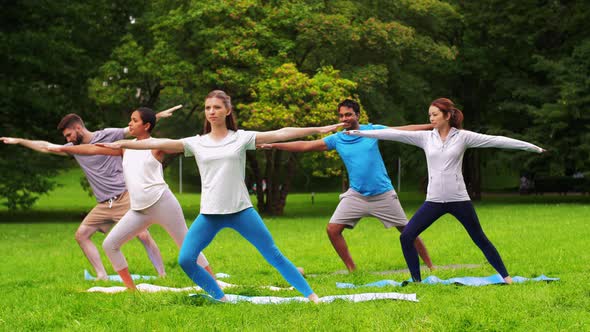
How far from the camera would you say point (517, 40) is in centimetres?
3650

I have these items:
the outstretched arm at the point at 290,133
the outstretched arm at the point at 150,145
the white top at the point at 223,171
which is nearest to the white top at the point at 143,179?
the outstretched arm at the point at 150,145

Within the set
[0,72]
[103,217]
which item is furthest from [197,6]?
[103,217]

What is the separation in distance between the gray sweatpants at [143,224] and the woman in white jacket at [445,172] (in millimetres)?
2222

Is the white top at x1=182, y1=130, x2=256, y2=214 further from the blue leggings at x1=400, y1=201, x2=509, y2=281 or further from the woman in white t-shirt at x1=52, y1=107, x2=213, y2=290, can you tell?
the blue leggings at x1=400, y1=201, x2=509, y2=281

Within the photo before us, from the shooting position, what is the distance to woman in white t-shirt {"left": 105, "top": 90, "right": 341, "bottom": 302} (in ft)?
24.6

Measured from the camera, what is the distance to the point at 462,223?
8805mm

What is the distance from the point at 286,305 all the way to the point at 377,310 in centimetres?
89

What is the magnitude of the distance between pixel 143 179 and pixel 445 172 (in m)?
3.36

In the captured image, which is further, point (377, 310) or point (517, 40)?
point (517, 40)

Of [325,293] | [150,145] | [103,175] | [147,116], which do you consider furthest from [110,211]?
[325,293]

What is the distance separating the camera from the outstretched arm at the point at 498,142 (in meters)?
8.35

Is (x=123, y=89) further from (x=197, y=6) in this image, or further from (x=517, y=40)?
(x=517, y=40)

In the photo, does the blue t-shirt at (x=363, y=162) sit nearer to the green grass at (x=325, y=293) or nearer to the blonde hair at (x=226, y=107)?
the green grass at (x=325, y=293)

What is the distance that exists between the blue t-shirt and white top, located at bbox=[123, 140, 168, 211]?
2312 millimetres
